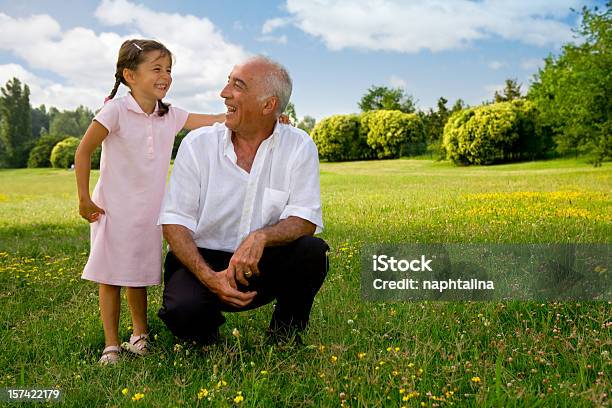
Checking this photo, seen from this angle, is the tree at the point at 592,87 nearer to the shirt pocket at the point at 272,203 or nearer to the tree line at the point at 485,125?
the tree line at the point at 485,125

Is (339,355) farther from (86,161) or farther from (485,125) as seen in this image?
(485,125)

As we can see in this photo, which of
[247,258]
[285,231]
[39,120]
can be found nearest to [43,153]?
[39,120]

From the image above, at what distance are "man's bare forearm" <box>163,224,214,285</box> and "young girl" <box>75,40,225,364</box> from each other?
18.0 inches

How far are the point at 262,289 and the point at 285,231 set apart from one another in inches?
16.2

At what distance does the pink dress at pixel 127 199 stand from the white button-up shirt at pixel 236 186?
36cm

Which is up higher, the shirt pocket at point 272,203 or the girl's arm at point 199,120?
the girl's arm at point 199,120

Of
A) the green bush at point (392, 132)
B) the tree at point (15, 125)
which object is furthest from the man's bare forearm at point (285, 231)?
the tree at point (15, 125)

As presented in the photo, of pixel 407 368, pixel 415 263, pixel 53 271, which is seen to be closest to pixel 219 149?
pixel 407 368

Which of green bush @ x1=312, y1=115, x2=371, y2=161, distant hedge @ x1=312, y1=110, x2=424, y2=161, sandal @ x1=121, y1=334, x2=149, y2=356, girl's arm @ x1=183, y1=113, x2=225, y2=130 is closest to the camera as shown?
sandal @ x1=121, y1=334, x2=149, y2=356

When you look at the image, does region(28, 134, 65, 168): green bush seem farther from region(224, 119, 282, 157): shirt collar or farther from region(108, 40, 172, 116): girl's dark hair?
region(224, 119, 282, 157): shirt collar

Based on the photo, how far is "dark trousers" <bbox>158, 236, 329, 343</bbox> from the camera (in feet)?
11.3

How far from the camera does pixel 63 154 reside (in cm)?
5209

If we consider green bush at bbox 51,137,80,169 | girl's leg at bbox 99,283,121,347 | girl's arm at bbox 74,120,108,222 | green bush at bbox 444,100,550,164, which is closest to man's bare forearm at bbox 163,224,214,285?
girl's arm at bbox 74,120,108,222

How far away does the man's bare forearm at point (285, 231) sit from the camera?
11.1ft
